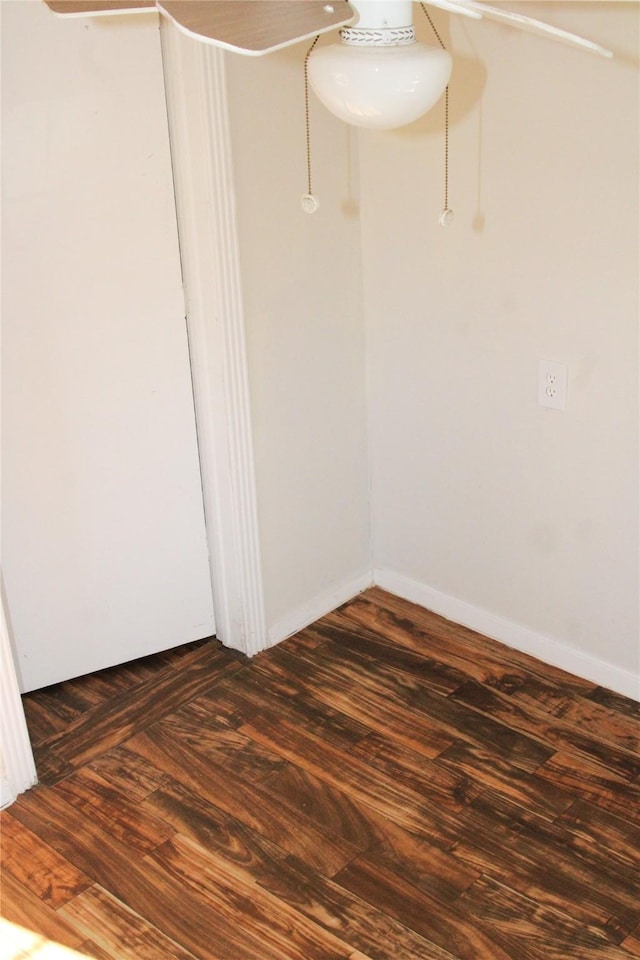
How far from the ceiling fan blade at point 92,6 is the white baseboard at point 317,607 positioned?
68.4 inches

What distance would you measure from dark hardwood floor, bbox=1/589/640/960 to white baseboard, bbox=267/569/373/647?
39mm

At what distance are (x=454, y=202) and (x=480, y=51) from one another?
0.34 m

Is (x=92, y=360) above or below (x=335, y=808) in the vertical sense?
above

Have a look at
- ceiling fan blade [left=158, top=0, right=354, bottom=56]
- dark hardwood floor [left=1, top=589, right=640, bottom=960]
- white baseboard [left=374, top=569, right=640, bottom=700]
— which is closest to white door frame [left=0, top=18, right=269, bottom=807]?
dark hardwood floor [left=1, top=589, right=640, bottom=960]

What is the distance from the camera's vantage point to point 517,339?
8.32 feet

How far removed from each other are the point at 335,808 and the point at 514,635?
74 centimetres

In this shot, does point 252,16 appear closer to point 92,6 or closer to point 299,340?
point 92,6

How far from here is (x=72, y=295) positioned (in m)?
2.40

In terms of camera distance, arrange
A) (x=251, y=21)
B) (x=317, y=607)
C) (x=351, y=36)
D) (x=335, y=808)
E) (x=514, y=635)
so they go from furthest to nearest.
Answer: (x=317, y=607) → (x=514, y=635) → (x=335, y=808) → (x=351, y=36) → (x=251, y=21)

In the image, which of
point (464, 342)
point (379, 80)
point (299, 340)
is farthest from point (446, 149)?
point (379, 80)

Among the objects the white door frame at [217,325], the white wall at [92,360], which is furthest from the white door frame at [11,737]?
→ the white door frame at [217,325]

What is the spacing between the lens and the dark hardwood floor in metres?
2.02

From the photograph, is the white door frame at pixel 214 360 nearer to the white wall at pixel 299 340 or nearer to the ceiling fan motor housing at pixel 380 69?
the white wall at pixel 299 340

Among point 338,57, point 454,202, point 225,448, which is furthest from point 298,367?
point 338,57
